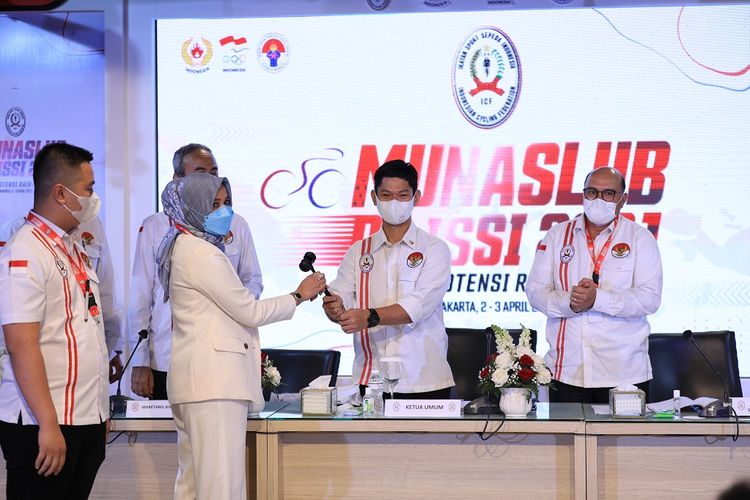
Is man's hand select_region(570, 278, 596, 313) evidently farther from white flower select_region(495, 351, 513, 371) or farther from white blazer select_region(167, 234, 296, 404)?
white blazer select_region(167, 234, 296, 404)

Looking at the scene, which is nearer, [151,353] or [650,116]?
[151,353]

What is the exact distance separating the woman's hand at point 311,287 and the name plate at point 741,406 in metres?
1.57

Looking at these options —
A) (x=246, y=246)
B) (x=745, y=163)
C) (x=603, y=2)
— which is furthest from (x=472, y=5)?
(x=246, y=246)

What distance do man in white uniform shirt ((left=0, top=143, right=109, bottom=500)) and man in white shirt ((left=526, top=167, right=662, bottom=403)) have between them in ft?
6.35

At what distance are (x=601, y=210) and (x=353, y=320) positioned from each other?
3.89ft

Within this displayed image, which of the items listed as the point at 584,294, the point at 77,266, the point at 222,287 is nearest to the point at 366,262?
the point at 584,294

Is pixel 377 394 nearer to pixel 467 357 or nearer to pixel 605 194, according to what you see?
pixel 467 357

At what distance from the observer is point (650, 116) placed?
5301 millimetres

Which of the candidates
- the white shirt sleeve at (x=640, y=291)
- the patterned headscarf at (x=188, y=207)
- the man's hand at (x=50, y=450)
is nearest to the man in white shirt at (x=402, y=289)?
the white shirt sleeve at (x=640, y=291)

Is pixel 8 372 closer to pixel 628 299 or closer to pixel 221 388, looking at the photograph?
pixel 221 388

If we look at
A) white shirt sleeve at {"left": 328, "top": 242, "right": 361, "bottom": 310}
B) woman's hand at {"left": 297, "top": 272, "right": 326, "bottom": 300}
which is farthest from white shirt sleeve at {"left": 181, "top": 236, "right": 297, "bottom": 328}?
white shirt sleeve at {"left": 328, "top": 242, "right": 361, "bottom": 310}

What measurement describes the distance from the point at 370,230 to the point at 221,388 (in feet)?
8.90

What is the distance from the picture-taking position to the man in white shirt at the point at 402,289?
3828mm

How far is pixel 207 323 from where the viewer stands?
2.95 meters
